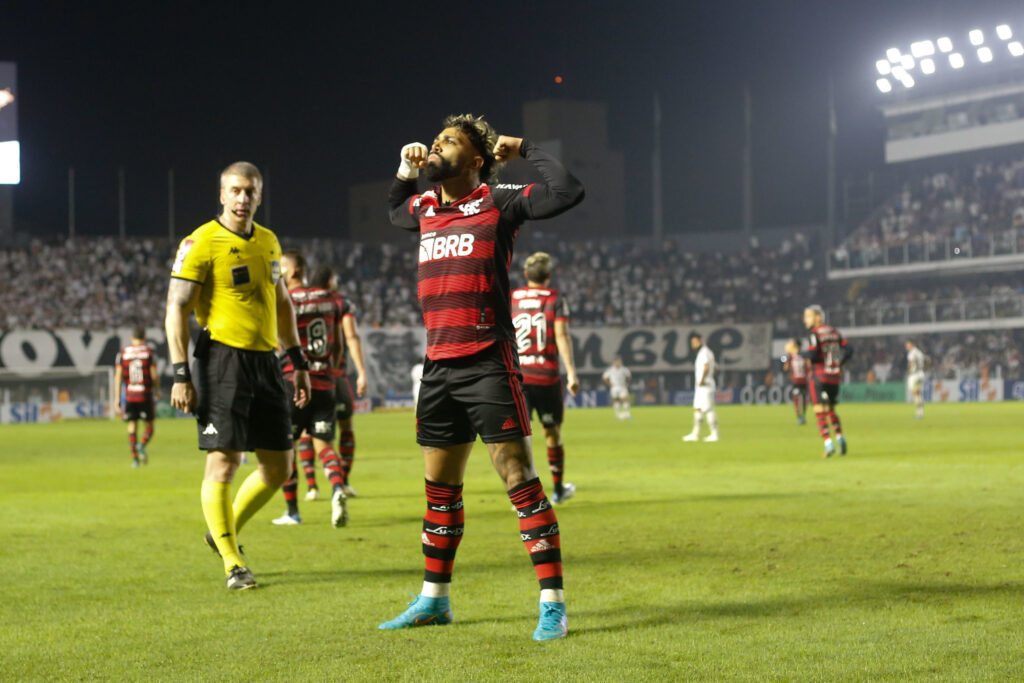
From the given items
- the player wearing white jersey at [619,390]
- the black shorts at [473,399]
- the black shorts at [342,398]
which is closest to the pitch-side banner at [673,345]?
the player wearing white jersey at [619,390]

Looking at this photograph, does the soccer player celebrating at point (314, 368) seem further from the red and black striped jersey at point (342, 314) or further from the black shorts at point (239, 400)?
the black shorts at point (239, 400)

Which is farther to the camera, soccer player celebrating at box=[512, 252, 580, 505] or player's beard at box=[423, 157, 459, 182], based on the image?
soccer player celebrating at box=[512, 252, 580, 505]

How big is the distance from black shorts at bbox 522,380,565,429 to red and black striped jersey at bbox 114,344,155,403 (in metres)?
9.53

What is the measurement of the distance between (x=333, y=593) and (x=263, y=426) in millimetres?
1078

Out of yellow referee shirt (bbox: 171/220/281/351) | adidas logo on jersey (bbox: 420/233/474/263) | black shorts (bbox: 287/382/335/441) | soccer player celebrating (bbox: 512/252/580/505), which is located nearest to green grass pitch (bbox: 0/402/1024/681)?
black shorts (bbox: 287/382/335/441)

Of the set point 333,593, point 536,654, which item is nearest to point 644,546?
point 333,593

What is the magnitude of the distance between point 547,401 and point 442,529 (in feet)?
19.1

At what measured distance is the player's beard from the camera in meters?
5.42

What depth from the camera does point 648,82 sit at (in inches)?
2744

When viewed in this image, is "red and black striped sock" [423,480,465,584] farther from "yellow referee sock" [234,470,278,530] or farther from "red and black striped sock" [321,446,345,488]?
"red and black striped sock" [321,446,345,488]

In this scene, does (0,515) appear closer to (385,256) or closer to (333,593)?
(333,593)

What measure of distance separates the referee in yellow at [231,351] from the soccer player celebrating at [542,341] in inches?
179

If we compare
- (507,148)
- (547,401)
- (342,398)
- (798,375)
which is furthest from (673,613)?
(798,375)

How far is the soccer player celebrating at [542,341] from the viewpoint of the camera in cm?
1130
